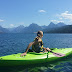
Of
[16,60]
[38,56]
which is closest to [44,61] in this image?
[38,56]

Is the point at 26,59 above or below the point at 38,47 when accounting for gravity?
below

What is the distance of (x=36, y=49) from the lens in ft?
33.6

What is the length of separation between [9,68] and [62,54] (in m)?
5.23

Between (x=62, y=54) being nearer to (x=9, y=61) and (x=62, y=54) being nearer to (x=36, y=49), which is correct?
(x=36, y=49)

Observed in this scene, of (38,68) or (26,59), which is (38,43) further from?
(38,68)

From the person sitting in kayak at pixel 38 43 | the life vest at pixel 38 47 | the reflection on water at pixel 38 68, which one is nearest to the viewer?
the reflection on water at pixel 38 68

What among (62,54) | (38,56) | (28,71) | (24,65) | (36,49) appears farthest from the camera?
(62,54)

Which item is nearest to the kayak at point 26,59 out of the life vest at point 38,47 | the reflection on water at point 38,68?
the reflection on water at point 38,68

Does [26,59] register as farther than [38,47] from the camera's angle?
No

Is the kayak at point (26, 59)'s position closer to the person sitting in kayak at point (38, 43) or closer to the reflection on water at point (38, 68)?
the reflection on water at point (38, 68)

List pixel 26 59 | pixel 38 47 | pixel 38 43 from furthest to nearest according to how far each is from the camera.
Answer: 1. pixel 38 47
2. pixel 38 43
3. pixel 26 59

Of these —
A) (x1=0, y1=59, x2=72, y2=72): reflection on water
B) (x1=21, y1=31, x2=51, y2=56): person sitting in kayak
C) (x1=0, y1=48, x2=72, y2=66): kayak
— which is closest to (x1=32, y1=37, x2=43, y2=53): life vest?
(x1=21, y1=31, x2=51, y2=56): person sitting in kayak

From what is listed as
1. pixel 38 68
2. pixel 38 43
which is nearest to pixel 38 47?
pixel 38 43

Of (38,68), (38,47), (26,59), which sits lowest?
(38,68)
